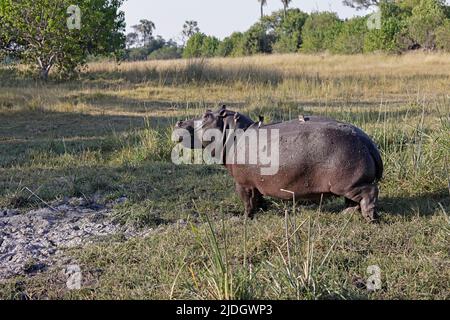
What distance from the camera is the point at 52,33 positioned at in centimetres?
1513

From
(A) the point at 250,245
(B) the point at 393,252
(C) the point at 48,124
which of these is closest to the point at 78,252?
(A) the point at 250,245

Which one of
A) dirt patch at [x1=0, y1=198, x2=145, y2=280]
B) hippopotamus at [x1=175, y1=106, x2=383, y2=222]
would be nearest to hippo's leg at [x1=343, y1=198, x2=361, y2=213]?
hippopotamus at [x1=175, y1=106, x2=383, y2=222]

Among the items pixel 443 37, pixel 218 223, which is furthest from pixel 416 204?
pixel 443 37

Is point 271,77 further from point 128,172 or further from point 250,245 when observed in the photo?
point 250,245

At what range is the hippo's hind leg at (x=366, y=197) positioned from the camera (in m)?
3.55

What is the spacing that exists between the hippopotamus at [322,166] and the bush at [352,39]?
94.3 ft

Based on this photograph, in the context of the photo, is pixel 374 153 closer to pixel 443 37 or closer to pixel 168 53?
pixel 443 37

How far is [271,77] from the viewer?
15.0 metres

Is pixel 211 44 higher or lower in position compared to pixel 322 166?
higher

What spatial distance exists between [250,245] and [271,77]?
12.1m

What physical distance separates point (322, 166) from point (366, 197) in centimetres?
35

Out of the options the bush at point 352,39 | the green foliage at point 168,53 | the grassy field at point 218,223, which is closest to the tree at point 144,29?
the green foliage at point 168,53

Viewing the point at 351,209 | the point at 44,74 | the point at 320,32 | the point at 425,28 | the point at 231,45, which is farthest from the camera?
the point at 231,45

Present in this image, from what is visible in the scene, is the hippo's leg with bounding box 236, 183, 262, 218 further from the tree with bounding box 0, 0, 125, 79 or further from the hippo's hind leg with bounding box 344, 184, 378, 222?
the tree with bounding box 0, 0, 125, 79
